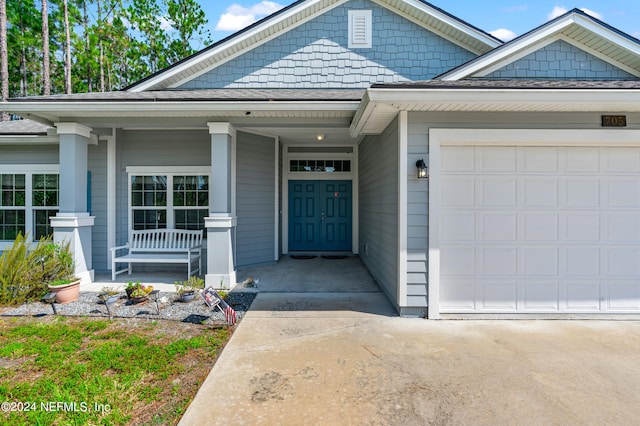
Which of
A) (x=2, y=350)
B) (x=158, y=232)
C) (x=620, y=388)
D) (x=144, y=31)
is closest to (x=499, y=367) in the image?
(x=620, y=388)

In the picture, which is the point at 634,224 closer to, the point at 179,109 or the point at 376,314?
the point at 376,314

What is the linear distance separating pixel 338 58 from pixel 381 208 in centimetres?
375

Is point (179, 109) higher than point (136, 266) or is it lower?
higher

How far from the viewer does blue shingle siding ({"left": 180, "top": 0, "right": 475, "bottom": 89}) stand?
22.7 feet

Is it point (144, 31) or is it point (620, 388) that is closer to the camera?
point (620, 388)

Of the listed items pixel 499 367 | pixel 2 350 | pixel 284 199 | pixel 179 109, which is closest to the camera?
pixel 499 367

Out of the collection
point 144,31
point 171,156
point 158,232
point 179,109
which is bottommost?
point 158,232

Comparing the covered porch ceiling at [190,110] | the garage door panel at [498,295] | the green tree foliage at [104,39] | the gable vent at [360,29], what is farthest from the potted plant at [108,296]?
the green tree foliage at [104,39]

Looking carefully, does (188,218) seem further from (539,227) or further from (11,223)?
(539,227)

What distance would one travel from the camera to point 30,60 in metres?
16.6

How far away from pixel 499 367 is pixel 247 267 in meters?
5.08

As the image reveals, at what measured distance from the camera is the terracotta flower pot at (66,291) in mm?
4508

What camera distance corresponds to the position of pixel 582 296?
4039 mm

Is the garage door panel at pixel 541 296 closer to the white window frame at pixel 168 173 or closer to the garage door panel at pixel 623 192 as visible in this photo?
the garage door panel at pixel 623 192
